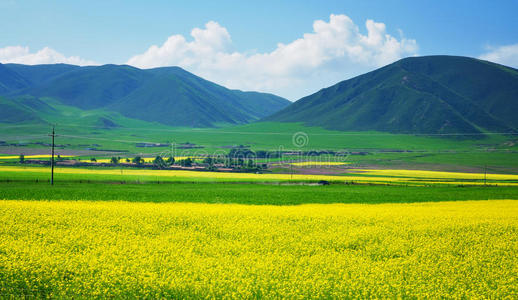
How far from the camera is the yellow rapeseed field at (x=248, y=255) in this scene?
13.8 metres

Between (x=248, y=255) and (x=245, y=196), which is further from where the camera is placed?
(x=245, y=196)

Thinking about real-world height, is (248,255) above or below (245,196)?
above

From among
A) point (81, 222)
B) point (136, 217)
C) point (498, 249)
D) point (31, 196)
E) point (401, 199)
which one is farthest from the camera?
point (401, 199)

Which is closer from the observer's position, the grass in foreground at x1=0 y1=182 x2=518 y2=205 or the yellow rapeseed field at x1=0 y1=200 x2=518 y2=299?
the yellow rapeseed field at x1=0 y1=200 x2=518 y2=299

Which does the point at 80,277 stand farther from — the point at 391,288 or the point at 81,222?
the point at 391,288

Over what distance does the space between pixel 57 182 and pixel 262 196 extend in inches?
1061

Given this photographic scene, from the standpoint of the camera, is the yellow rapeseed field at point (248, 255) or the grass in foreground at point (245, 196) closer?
the yellow rapeseed field at point (248, 255)

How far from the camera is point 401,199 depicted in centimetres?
4122

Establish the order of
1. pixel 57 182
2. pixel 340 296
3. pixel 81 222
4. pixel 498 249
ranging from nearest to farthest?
pixel 340 296, pixel 498 249, pixel 81 222, pixel 57 182

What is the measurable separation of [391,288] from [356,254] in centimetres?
364

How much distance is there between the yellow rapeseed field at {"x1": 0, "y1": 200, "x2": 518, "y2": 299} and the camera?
545 inches

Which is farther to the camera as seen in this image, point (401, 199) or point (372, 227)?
point (401, 199)

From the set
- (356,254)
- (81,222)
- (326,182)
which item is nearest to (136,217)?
(81,222)

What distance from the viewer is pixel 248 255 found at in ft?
55.8
